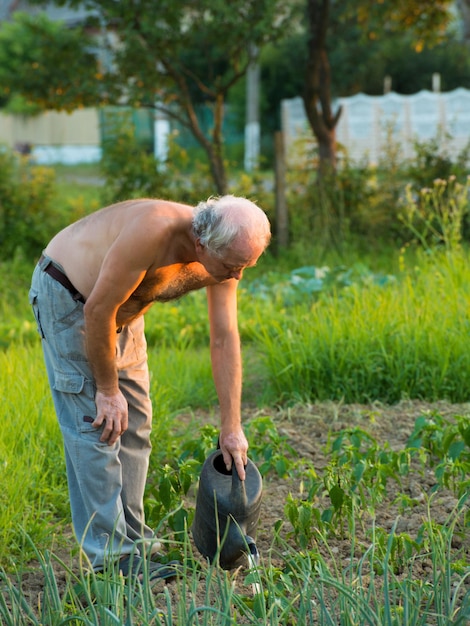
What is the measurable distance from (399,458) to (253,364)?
228 centimetres

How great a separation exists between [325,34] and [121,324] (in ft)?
28.1

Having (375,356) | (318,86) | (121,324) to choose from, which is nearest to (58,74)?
(318,86)

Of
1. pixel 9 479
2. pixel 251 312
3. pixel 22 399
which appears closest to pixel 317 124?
pixel 251 312

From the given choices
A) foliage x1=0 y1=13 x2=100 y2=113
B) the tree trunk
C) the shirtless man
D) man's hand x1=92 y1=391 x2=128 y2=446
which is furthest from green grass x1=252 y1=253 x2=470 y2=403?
foliage x1=0 y1=13 x2=100 y2=113

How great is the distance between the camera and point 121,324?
129 inches

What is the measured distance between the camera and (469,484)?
3.31 meters

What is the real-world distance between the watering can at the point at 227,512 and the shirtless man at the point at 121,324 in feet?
0.21

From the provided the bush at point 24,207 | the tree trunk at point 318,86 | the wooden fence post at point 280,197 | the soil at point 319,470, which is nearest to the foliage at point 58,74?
the bush at point 24,207

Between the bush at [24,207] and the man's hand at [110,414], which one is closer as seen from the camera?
the man's hand at [110,414]

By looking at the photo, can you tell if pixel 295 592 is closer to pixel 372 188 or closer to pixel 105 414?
pixel 105 414

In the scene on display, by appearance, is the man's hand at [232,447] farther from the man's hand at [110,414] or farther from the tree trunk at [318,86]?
the tree trunk at [318,86]

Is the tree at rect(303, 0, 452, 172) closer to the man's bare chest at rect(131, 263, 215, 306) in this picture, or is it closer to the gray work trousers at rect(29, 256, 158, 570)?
the man's bare chest at rect(131, 263, 215, 306)

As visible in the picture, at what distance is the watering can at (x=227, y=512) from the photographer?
3.02 m

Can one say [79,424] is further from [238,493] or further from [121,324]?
[238,493]
